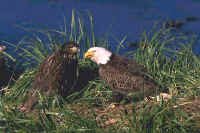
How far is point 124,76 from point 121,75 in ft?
0.21

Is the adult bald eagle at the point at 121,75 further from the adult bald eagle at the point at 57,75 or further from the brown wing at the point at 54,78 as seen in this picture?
the brown wing at the point at 54,78

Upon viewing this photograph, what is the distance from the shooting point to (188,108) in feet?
24.3

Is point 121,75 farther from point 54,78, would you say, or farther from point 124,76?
point 54,78

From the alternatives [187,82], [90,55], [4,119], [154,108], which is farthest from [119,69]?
[4,119]

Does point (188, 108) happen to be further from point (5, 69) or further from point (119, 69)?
point (5, 69)

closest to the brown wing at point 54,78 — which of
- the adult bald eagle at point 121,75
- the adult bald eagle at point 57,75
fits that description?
the adult bald eagle at point 57,75

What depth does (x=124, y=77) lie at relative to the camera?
8.55 metres

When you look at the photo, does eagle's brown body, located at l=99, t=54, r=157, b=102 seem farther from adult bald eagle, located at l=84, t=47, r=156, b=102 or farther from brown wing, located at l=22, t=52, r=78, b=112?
brown wing, located at l=22, t=52, r=78, b=112

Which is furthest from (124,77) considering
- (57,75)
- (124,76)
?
(57,75)

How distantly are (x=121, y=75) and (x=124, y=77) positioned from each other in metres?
0.07

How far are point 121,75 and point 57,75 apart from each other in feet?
4.35

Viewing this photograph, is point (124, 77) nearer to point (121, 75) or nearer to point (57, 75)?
point (121, 75)

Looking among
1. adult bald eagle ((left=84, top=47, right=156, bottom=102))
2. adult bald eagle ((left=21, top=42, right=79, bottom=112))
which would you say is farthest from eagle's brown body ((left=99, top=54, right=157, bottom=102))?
adult bald eagle ((left=21, top=42, right=79, bottom=112))

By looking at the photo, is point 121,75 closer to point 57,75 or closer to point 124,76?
point 124,76
